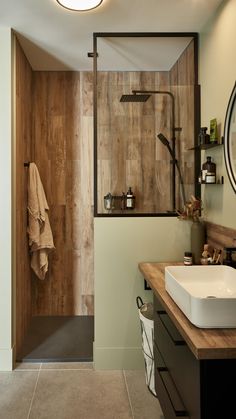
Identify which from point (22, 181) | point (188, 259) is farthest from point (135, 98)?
point (188, 259)

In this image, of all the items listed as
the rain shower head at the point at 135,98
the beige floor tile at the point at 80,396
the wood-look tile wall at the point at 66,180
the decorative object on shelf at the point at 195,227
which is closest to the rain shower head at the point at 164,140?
the rain shower head at the point at 135,98

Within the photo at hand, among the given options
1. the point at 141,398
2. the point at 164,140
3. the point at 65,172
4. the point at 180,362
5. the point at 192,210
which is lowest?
the point at 141,398

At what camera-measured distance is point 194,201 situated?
102 inches

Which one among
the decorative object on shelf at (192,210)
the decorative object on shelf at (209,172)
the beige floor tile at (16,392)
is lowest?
the beige floor tile at (16,392)

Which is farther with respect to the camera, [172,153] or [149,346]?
[172,153]

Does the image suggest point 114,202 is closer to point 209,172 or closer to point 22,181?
point 22,181

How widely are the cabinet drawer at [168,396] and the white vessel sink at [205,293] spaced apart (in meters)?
0.41

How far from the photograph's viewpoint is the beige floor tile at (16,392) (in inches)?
84.4

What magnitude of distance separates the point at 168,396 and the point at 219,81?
75.2 inches

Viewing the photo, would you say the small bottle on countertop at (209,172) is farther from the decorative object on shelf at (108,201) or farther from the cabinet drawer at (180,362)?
the cabinet drawer at (180,362)

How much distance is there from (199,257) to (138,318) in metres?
0.68

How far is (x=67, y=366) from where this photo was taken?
2.71m

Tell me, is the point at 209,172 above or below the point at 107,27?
below

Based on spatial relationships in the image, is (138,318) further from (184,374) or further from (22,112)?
(22,112)
